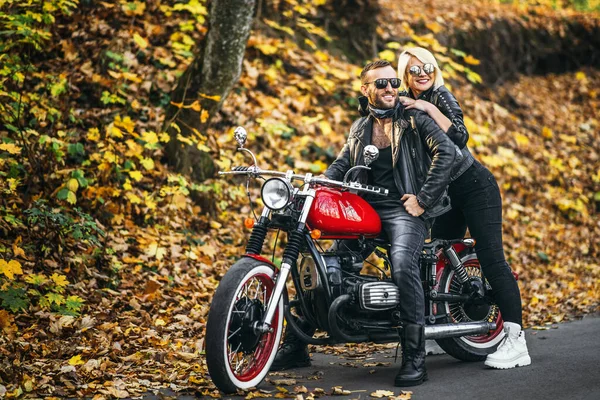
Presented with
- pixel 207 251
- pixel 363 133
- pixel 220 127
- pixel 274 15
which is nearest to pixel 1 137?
pixel 207 251

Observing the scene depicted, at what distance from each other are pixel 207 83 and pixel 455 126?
4235 millimetres

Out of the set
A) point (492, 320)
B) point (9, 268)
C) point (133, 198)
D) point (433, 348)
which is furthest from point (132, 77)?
point (492, 320)

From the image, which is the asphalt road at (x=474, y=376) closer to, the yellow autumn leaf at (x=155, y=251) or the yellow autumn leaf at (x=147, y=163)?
the yellow autumn leaf at (x=155, y=251)

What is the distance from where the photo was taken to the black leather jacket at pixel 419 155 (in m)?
5.49

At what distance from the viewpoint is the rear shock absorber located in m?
6.11

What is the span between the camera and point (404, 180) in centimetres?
561

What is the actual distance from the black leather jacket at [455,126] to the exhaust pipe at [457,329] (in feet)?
4.03

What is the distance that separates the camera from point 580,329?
7.16 m

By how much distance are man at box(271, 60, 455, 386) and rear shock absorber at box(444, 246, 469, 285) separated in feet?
1.45

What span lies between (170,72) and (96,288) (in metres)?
4.26

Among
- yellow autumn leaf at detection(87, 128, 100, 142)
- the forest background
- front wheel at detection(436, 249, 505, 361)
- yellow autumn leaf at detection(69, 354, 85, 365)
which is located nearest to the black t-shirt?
front wheel at detection(436, 249, 505, 361)

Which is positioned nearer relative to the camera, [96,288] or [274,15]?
[96,288]

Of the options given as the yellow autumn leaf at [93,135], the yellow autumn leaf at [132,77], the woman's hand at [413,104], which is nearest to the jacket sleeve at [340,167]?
the woman's hand at [413,104]

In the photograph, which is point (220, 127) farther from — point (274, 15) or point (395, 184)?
point (395, 184)
